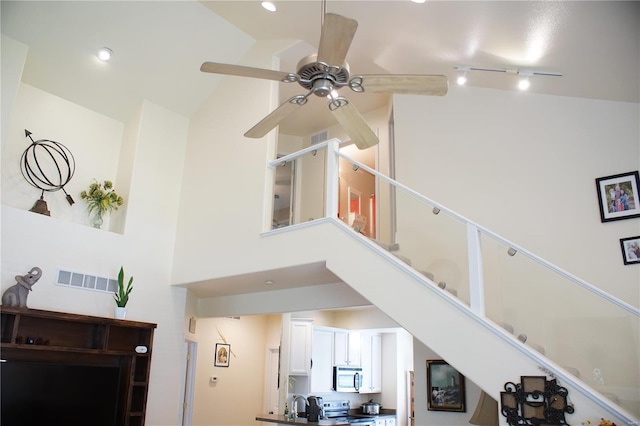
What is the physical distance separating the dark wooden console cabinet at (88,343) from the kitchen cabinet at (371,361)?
5003 millimetres

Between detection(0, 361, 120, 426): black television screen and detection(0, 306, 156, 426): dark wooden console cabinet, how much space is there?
11 centimetres

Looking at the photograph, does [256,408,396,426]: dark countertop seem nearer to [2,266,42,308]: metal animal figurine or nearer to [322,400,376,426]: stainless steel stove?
[322,400,376,426]: stainless steel stove

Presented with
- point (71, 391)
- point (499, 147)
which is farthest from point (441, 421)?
point (71, 391)

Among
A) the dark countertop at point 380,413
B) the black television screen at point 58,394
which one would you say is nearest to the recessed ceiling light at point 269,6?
the black television screen at point 58,394

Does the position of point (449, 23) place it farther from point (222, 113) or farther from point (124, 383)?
point (124, 383)

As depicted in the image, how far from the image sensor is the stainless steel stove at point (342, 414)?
928 cm

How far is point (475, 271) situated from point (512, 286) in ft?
1.04

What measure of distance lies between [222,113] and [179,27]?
1.27 m

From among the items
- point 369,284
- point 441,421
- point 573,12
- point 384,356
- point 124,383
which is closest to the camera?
point 573,12

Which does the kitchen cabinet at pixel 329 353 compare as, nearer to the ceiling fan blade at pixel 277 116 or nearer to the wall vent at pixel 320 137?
the wall vent at pixel 320 137

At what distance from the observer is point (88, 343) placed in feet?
19.8

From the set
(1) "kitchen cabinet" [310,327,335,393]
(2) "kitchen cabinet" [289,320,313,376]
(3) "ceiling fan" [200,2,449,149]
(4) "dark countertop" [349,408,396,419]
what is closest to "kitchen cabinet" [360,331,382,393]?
(4) "dark countertop" [349,408,396,419]

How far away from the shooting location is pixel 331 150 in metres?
5.70

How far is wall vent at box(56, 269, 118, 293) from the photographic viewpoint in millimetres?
6089
